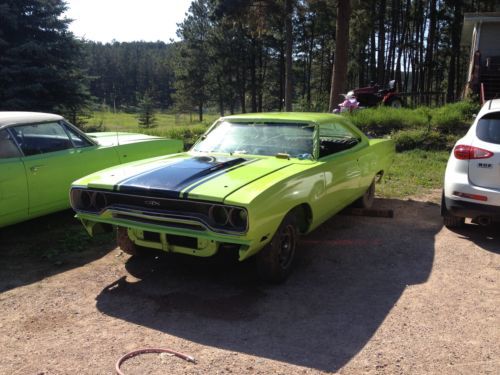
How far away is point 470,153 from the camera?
16.9 feet

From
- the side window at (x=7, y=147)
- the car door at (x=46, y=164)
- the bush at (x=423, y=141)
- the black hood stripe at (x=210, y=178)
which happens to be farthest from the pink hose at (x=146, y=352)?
the bush at (x=423, y=141)

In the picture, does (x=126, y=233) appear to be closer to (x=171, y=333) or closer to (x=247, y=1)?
(x=171, y=333)

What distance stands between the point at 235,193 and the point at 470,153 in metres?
2.96

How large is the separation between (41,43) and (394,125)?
11.9 metres

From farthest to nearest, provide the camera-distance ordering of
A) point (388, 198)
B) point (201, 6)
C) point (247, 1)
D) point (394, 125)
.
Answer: point (201, 6) < point (247, 1) < point (394, 125) < point (388, 198)

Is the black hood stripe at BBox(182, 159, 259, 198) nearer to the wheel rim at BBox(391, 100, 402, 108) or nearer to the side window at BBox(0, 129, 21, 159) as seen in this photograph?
the side window at BBox(0, 129, 21, 159)

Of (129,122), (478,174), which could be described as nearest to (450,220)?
(478,174)

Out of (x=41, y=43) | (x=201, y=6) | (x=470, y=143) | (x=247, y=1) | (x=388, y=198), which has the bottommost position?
(x=388, y=198)

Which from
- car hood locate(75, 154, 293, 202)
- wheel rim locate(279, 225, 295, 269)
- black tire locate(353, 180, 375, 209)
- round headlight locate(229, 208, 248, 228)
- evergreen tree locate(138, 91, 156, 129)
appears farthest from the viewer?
evergreen tree locate(138, 91, 156, 129)

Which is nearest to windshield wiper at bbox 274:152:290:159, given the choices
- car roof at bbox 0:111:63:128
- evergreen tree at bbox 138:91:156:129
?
car roof at bbox 0:111:63:128

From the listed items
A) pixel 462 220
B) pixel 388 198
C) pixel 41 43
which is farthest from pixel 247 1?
pixel 462 220

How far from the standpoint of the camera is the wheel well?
179 inches

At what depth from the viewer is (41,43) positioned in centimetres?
1614

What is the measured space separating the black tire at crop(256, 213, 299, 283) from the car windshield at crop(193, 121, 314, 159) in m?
0.89
